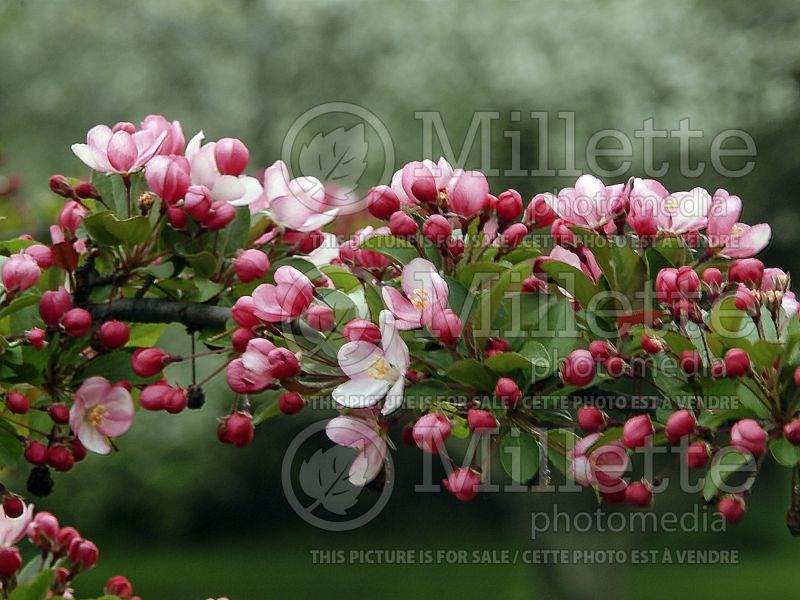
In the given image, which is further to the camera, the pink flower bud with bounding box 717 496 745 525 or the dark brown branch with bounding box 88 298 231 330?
the dark brown branch with bounding box 88 298 231 330

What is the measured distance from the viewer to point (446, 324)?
1406mm

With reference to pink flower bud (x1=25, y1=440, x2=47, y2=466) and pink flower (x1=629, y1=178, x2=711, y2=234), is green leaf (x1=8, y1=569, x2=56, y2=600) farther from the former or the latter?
pink flower (x1=629, y1=178, x2=711, y2=234)

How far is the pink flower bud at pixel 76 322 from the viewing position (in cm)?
163

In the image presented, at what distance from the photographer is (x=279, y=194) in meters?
1.82

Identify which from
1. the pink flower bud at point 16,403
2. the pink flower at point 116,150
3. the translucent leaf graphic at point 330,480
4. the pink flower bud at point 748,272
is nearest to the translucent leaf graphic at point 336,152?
the translucent leaf graphic at point 330,480

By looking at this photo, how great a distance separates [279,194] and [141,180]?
218mm

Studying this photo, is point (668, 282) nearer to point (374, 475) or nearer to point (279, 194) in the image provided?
point (374, 475)

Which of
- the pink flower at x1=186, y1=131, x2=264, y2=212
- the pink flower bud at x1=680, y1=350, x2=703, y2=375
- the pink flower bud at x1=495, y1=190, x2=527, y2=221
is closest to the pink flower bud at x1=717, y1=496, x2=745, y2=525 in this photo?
the pink flower bud at x1=680, y1=350, x2=703, y2=375

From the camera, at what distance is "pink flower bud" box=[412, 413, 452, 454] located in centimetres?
142

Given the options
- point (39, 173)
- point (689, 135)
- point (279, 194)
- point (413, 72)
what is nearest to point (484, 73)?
point (413, 72)

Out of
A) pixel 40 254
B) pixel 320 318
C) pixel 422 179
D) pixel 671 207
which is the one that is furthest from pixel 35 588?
pixel 671 207

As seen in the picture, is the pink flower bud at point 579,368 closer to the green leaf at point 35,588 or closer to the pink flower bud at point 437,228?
the pink flower bud at point 437,228

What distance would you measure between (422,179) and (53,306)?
57 centimetres

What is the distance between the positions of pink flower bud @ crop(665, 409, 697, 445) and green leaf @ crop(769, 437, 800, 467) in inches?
3.8
